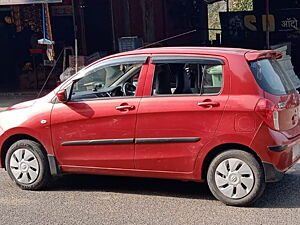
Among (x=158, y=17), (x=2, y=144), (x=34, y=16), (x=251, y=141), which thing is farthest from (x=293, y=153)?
(x=158, y=17)

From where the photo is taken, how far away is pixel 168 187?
6.14m

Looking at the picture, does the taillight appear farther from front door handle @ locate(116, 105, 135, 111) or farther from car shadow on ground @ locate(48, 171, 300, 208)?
front door handle @ locate(116, 105, 135, 111)

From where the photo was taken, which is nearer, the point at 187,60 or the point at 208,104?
the point at 208,104

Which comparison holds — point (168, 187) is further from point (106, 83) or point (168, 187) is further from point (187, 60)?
point (187, 60)

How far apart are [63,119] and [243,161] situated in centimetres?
213

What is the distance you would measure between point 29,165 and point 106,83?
1.37 m

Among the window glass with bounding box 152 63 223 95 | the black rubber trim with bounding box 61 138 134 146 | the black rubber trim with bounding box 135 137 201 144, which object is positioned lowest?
the black rubber trim with bounding box 61 138 134 146

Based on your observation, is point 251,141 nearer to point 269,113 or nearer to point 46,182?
point 269,113

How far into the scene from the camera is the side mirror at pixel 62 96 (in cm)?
586

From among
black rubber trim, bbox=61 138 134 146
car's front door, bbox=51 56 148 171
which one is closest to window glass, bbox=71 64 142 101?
car's front door, bbox=51 56 148 171

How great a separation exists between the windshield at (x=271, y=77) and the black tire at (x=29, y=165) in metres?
2.69

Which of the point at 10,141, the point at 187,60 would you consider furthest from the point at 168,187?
the point at 10,141

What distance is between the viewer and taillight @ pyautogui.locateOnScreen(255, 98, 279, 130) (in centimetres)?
510

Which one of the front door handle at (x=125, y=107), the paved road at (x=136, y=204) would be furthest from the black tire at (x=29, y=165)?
the front door handle at (x=125, y=107)
